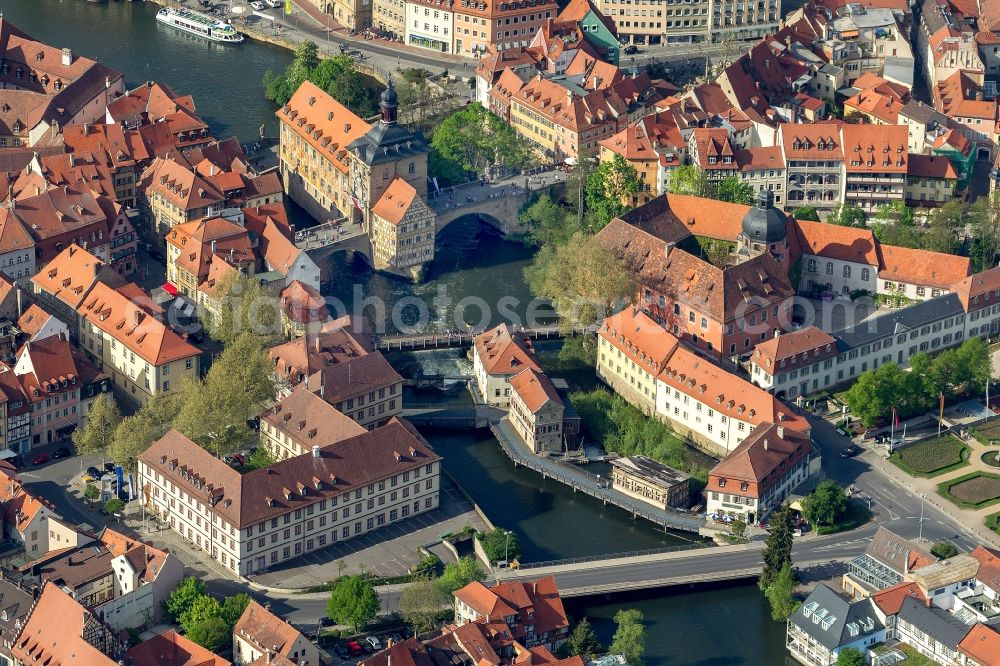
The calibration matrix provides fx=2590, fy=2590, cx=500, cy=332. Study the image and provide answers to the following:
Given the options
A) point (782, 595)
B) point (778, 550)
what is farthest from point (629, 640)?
point (778, 550)

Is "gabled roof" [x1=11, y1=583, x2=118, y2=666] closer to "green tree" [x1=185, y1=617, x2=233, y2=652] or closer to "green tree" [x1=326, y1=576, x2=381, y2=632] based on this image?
"green tree" [x1=185, y1=617, x2=233, y2=652]

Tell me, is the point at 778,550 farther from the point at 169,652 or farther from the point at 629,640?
the point at 169,652

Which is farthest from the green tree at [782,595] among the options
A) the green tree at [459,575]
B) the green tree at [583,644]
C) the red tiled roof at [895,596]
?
the green tree at [459,575]

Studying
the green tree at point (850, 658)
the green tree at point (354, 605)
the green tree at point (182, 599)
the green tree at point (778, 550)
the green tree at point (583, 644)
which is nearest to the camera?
the green tree at point (850, 658)

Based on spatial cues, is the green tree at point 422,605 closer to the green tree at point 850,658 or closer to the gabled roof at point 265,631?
the gabled roof at point 265,631

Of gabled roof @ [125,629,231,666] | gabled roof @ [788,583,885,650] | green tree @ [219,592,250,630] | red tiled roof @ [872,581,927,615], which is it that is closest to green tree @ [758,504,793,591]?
gabled roof @ [788,583,885,650]

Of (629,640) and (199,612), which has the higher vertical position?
(199,612)

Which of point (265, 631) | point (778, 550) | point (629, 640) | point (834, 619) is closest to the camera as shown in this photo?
point (265, 631)
